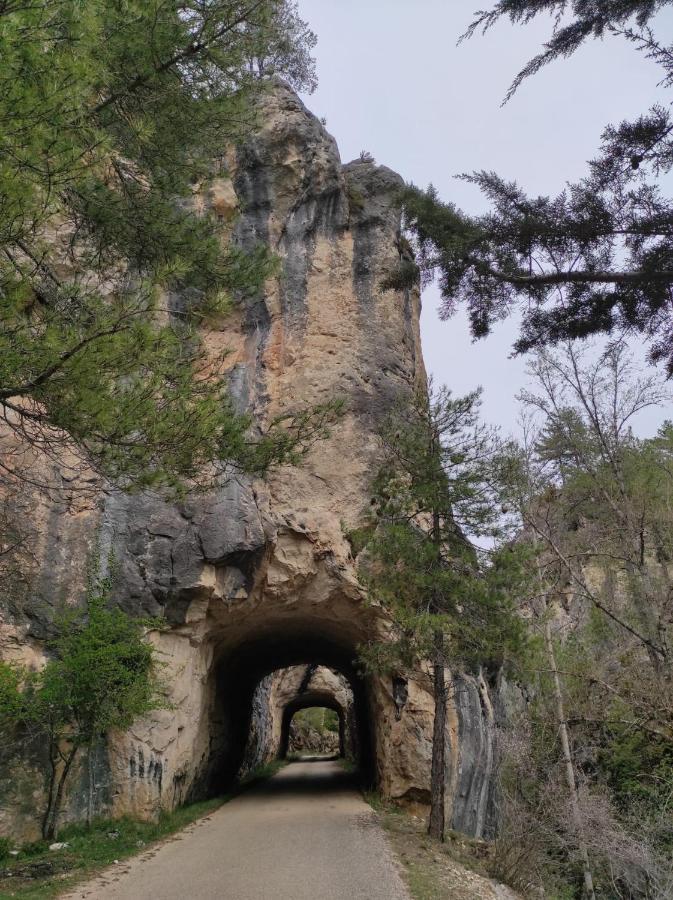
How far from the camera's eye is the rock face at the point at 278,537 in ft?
37.1

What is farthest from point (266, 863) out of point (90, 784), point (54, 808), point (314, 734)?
point (314, 734)

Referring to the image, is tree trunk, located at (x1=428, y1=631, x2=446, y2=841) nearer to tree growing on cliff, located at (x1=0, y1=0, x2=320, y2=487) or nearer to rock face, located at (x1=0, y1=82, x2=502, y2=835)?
rock face, located at (x1=0, y1=82, x2=502, y2=835)

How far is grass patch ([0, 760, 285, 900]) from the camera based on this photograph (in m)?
6.91

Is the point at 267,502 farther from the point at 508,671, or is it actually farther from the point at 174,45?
the point at 174,45

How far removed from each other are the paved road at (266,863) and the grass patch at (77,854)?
27 centimetres

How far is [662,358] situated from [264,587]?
10.0 metres

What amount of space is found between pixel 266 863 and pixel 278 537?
638cm

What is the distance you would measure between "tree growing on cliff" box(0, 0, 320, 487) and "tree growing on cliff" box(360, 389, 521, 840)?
463cm

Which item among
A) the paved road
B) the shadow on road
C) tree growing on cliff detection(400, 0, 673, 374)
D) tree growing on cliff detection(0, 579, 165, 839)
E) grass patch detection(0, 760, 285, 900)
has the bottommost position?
the shadow on road

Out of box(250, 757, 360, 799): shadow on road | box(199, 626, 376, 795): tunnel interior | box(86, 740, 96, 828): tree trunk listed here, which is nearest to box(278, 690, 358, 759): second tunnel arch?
box(250, 757, 360, 799): shadow on road

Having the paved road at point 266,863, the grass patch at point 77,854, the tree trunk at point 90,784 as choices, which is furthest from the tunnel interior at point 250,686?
the tree trunk at point 90,784

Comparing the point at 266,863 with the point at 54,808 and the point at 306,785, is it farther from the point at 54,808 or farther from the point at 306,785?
the point at 306,785

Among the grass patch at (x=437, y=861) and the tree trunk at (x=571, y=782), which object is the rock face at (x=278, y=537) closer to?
the grass patch at (x=437, y=861)

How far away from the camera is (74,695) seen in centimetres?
923
